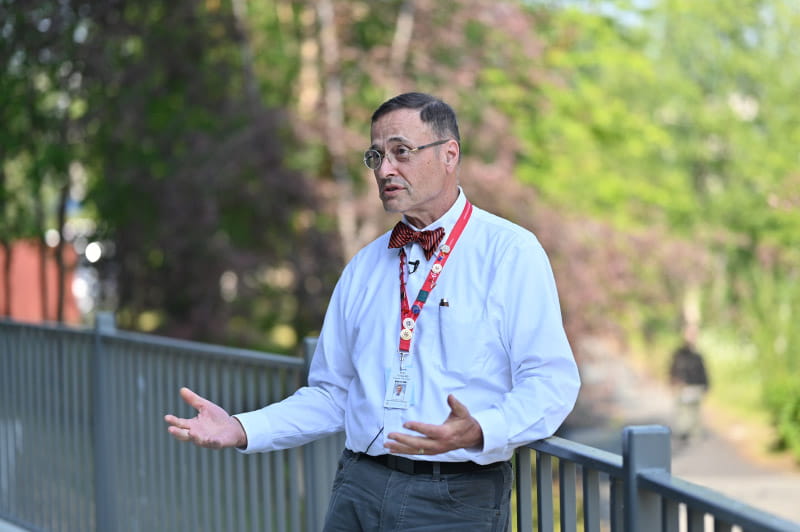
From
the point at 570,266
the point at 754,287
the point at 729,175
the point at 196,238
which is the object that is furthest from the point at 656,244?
the point at 729,175

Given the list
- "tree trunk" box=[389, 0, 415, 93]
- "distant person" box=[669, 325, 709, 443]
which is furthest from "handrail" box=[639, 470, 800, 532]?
"distant person" box=[669, 325, 709, 443]

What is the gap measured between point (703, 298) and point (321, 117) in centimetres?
1891

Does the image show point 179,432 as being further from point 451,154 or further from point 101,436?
point 101,436

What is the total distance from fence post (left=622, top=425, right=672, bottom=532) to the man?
25 centimetres

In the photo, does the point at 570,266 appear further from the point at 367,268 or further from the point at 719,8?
the point at 719,8

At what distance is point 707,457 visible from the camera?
739 inches

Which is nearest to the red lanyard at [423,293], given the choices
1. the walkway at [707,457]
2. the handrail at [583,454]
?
the handrail at [583,454]

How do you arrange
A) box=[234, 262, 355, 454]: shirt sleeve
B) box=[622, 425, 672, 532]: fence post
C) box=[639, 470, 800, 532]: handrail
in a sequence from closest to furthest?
box=[639, 470, 800, 532]: handrail
box=[622, 425, 672, 532]: fence post
box=[234, 262, 355, 454]: shirt sleeve

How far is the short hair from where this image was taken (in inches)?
112

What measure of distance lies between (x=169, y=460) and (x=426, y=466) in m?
2.47

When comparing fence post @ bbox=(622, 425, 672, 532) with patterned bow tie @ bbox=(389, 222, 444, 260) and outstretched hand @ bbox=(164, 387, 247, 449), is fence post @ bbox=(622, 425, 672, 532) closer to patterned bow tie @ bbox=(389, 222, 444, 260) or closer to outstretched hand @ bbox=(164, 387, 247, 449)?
patterned bow tie @ bbox=(389, 222, 444, 260)

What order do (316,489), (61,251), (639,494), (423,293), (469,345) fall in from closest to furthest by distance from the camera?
(639,494) → (469,345) → (423,293) → (316,489) → (61,251)

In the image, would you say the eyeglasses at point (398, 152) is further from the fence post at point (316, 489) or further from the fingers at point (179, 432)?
the fence post at point (316, 489)

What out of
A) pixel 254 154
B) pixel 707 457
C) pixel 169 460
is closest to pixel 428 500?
pixel 169 460
